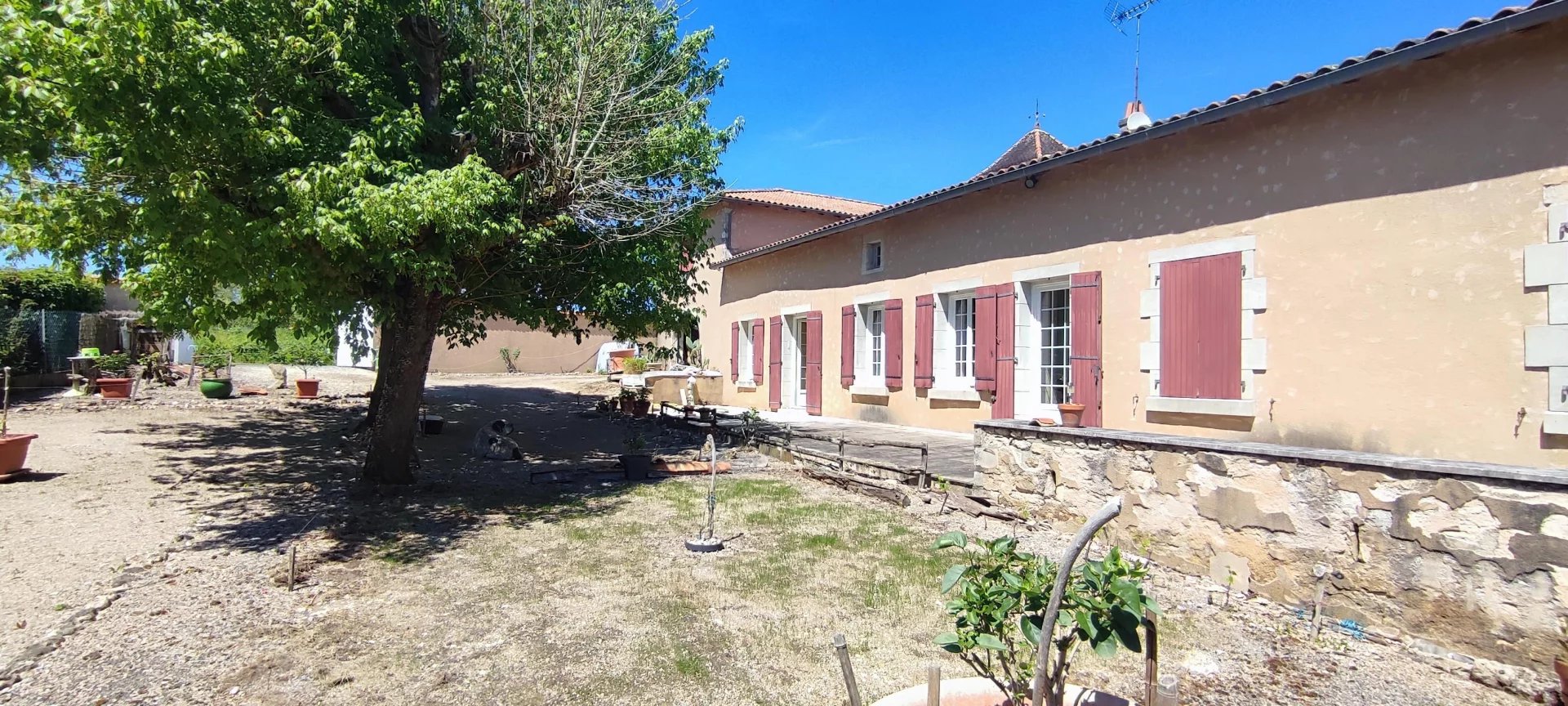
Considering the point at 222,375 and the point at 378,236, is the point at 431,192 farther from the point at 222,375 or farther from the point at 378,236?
the point at 222,375

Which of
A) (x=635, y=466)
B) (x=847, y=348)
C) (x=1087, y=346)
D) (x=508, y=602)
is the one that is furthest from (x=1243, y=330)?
(x=847, y=348)

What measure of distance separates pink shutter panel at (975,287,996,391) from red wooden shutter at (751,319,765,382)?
Result: 21.1ft

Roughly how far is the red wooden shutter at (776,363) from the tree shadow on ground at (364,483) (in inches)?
120

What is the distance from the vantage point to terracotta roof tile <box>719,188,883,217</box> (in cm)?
1834

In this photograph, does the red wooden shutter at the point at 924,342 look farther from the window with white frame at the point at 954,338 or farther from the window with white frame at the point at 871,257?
the window with white frame at the point at 871,257

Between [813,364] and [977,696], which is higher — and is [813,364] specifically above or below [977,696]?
above

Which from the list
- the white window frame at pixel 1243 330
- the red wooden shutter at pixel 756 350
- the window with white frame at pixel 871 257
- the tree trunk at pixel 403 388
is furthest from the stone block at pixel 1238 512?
the red wooden shutter at pixel 756 350

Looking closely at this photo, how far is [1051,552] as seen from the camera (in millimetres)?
5086

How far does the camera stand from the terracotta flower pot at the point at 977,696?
2.23 m

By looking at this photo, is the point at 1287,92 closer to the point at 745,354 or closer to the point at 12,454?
the point at 745,354

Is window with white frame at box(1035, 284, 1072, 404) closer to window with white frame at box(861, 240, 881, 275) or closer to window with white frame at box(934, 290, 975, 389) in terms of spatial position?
window with white frame at box(934, 290, 975, 389)

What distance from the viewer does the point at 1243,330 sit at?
6.73 m

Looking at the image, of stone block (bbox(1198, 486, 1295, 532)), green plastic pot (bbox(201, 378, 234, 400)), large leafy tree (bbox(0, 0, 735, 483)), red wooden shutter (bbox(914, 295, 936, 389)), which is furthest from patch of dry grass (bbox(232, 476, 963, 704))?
green plastic pot (bbox(201, 378, 234, 400))

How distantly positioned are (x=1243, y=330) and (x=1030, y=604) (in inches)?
228
